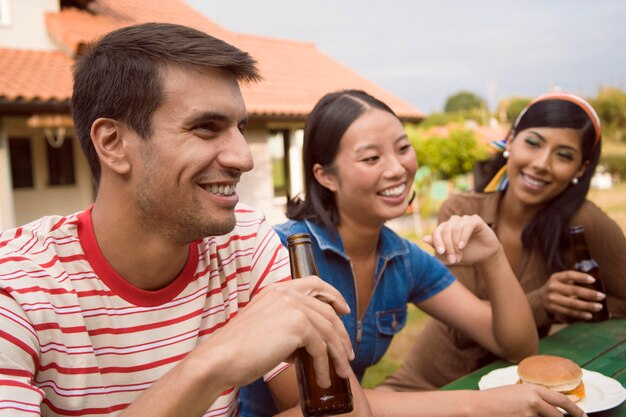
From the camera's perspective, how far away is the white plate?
6.00 ft

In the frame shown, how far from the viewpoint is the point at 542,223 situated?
9.89 ft

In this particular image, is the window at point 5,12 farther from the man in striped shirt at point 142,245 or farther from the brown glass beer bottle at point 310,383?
the brown glass beer bottle at point 310,383

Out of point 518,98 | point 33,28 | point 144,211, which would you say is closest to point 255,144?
point 33,28

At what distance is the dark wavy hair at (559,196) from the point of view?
2975mm

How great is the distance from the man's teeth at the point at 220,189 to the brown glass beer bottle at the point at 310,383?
239 mm

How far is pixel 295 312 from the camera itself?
137 cm

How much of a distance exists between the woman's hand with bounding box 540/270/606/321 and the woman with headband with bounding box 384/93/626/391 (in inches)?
1.6

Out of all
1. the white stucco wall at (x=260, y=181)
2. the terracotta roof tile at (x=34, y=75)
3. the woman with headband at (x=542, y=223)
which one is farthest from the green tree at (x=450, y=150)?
the woman with headband at (x=542, y=223)

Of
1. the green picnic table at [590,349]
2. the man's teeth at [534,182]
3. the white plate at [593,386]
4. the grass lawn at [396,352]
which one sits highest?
the man's teeth at [534,182]

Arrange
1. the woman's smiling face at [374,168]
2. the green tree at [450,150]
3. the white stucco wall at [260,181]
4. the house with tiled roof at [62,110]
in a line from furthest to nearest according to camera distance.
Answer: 1. the green tree at [450,150]
2. the white stucco wall at [260,181]
3. the house with tiled roof at [62,110]
4. the woman's smiling face at [374,168]

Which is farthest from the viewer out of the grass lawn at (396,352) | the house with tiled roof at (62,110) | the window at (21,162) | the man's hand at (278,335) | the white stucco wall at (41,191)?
the window at (21,162)

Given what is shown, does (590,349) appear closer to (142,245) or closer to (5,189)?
(142,245)

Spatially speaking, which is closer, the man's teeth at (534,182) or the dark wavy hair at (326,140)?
the dark wavy hair at (326,140)

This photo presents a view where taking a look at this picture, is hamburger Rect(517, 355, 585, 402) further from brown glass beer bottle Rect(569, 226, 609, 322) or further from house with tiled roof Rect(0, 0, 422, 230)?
house with tiled roof Rect(0, 0, 422, 230)
